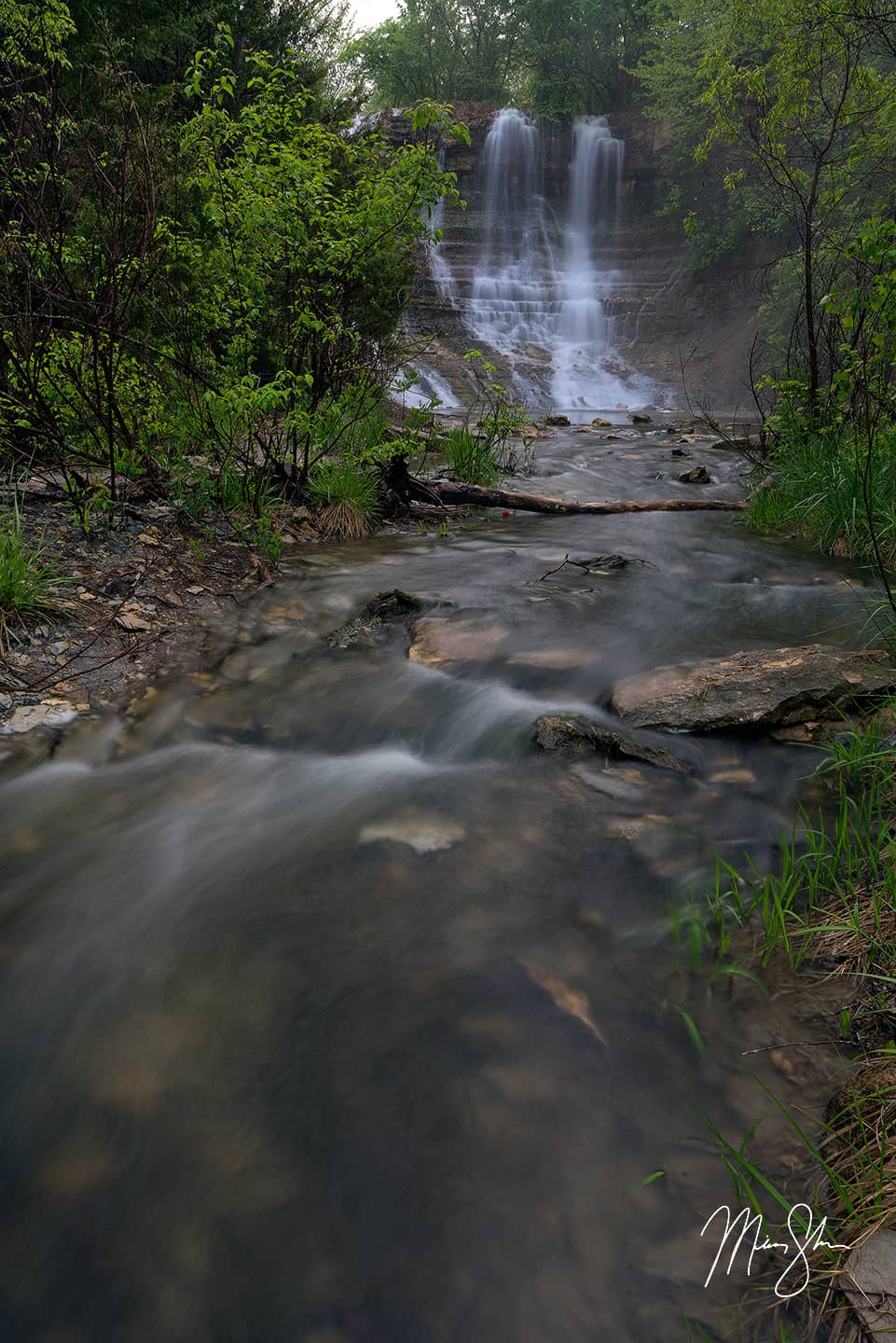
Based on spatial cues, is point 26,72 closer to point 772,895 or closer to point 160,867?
point 160,867

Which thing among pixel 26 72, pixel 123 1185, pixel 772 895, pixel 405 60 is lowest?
pixel 123 1185

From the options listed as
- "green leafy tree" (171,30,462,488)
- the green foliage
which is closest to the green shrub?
"green leafy tree" (171,30,462,488)

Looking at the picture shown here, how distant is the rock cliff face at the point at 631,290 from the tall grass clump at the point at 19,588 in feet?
63.2

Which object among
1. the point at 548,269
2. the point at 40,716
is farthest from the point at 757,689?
the point at 548,269

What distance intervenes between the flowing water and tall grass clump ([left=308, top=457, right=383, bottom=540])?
2845 millimetres

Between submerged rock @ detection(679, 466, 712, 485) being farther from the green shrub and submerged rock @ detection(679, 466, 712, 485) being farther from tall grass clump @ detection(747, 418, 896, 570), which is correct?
the green shrub

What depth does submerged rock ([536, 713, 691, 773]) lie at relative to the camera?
2.88 meters

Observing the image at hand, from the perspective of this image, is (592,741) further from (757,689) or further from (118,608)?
(118,608)

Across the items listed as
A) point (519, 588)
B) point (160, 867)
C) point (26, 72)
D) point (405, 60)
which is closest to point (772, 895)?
point (160, 867)

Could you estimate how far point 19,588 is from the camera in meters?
3.63

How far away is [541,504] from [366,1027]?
229 inches

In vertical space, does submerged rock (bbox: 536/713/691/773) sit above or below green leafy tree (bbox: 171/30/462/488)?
below

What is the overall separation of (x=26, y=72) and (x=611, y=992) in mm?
7872

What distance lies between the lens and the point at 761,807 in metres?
2.62
